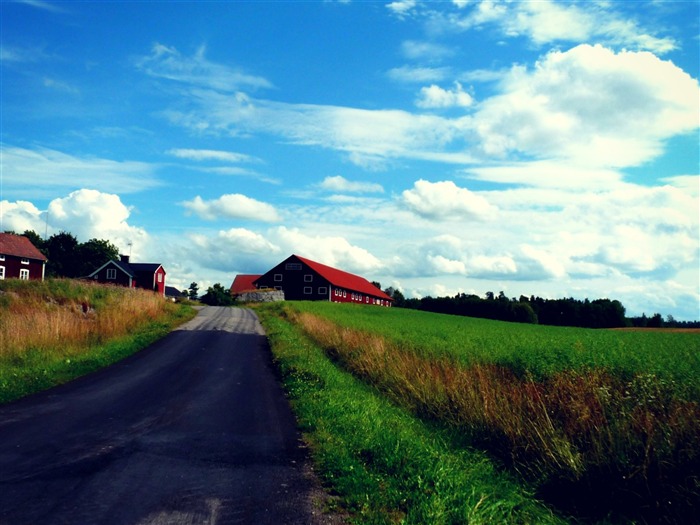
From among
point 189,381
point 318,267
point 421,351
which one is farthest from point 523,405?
point 318,267

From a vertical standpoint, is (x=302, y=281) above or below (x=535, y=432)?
above

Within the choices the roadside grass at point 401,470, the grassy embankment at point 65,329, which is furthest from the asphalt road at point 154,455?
the grassy embankment at point 65,329

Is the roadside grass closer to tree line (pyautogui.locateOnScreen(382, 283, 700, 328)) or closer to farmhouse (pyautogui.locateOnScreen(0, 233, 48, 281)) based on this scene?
farmhouse (pyautogui.locateOnScreen(0, 233, 48, 281))

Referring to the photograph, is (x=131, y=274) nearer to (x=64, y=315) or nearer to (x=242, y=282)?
(x=242, y=282)

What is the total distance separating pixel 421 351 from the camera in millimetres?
16641

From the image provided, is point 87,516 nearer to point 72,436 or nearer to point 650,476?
point 72,436

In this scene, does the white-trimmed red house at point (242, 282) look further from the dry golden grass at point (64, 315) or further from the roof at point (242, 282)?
the dry golden grass at point (64, 315)

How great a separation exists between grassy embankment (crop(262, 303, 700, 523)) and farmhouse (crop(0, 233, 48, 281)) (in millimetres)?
60737

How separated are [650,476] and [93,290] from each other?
29.7 metres

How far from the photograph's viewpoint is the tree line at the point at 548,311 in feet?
276

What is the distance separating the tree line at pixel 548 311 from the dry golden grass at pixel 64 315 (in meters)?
64.0

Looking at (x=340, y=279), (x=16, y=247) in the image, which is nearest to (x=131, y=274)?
(x=16, y=247)

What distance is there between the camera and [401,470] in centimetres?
726

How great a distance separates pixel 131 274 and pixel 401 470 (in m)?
73.1
